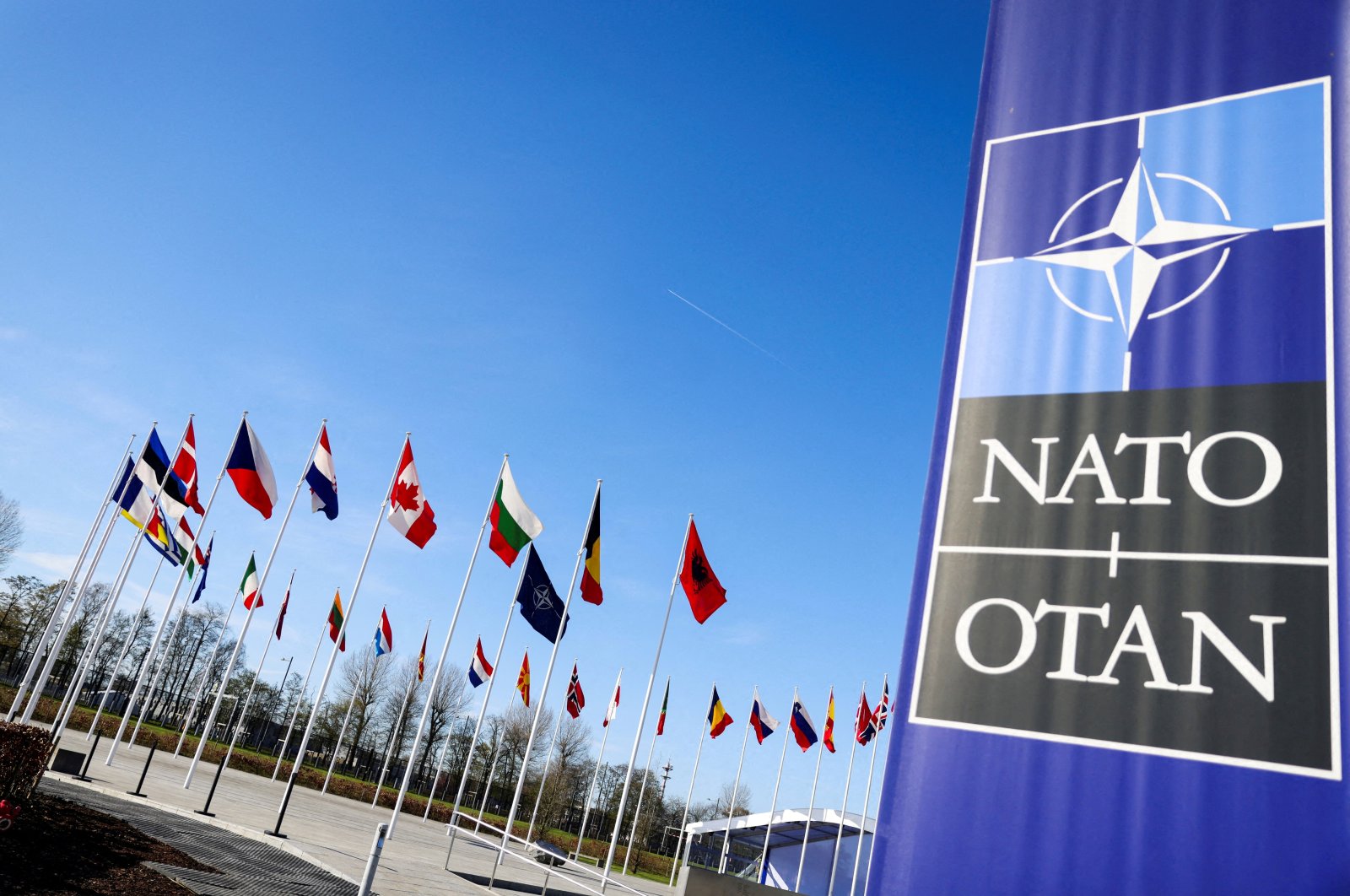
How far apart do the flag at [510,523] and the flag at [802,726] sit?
18570 mm

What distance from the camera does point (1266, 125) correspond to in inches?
207

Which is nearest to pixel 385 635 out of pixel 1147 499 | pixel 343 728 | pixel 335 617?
pixel 335 617

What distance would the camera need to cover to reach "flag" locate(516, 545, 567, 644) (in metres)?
19.2

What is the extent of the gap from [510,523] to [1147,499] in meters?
15.0

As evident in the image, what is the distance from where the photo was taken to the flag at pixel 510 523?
18.3m

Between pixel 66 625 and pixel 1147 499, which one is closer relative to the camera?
pixel 1147 499

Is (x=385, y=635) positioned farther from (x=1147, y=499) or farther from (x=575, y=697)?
(x=1147, y=499)

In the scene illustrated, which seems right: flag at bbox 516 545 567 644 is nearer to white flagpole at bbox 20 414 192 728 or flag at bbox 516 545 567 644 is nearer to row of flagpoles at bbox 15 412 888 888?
row of flagpoles at bbox 15 412 888 888

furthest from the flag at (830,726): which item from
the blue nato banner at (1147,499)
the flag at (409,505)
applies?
the blue nato banner at (1147,499)

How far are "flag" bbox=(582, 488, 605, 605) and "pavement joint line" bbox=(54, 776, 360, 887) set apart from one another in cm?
749

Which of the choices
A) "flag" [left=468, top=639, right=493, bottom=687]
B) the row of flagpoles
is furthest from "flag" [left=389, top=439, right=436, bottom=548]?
"flag" [left=468, top=639, right=493, bottom=687]

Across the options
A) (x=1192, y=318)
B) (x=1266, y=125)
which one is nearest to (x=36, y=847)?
(x=1192, y=318)

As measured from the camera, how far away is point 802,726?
33250 mm

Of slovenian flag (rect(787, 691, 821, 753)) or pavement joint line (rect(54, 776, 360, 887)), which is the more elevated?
slovenian flag (rect(787, 691, 821, 753))
